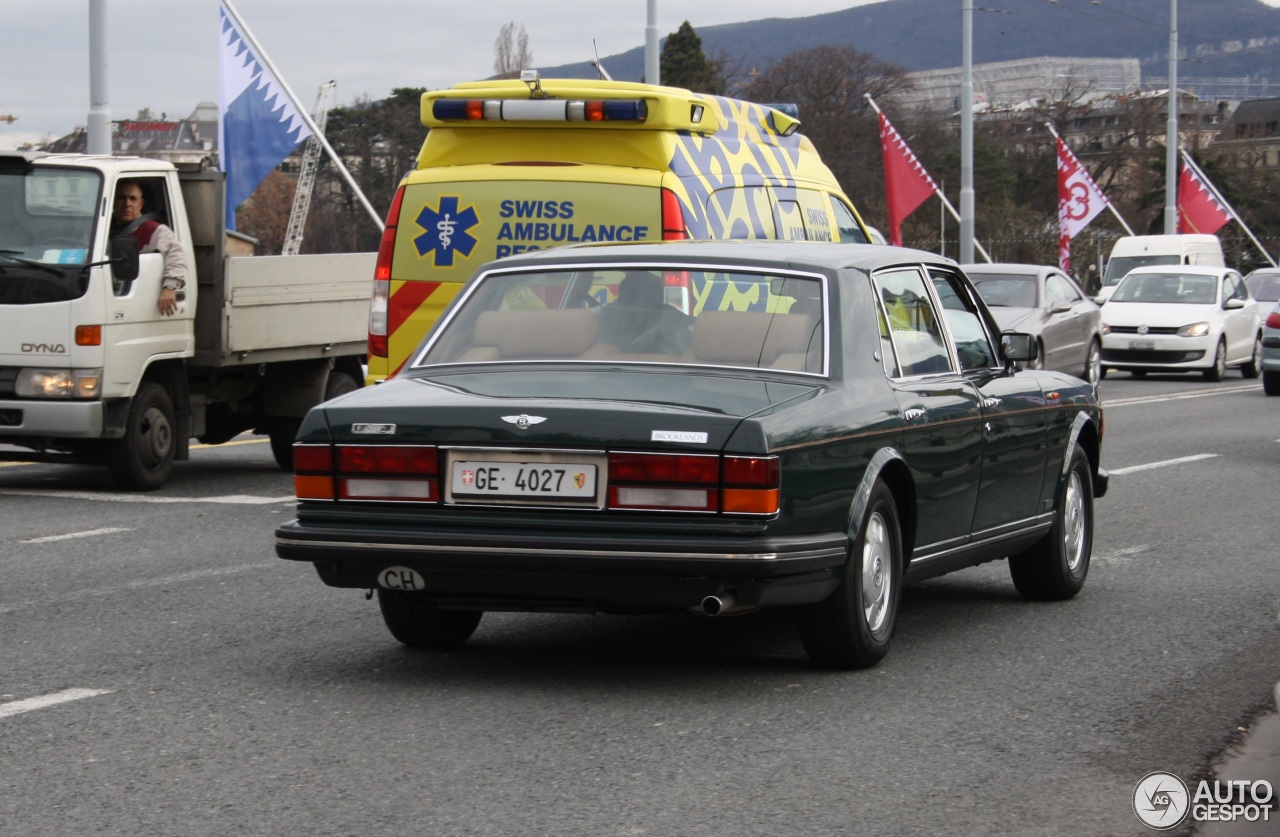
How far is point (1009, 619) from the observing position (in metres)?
8.14

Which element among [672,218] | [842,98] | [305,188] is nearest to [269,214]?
[305,188]

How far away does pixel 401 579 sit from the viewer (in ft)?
20.7

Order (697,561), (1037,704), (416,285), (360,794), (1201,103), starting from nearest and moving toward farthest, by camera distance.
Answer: (360,794), (697,561), (1037,704), (416,285), (1201,103)

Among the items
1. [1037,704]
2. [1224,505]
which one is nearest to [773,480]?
[1037,704]

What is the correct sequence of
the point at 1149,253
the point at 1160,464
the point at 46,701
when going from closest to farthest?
the point at 46,701 < the point at 1160,464 < the point at 1149,253

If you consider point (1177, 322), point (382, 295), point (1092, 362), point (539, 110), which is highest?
point (539, 110)

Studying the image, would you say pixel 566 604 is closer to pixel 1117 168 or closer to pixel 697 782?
pixel 697 782

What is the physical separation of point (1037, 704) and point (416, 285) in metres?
6.01

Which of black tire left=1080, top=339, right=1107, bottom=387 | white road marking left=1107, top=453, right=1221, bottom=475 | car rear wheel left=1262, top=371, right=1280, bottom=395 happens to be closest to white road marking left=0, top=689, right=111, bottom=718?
white road marking left=1107, top=453, right=1221, bottom=475

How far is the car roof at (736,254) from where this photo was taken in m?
7.13

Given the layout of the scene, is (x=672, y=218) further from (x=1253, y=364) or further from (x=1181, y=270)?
(x=1253, y=364)

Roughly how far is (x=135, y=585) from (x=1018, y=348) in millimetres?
3988

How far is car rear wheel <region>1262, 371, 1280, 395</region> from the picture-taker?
25250 millimetres

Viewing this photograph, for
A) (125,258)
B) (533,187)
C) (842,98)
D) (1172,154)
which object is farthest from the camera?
(842,98)
